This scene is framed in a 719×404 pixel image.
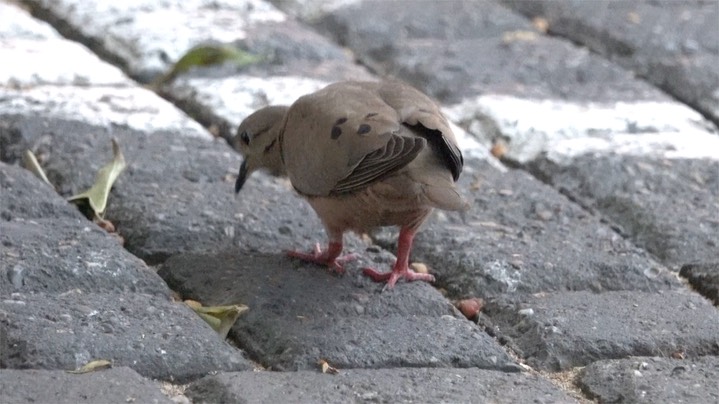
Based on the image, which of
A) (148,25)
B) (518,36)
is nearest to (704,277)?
(518,36)

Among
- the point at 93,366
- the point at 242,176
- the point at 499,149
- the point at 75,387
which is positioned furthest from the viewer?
the point at 499,149

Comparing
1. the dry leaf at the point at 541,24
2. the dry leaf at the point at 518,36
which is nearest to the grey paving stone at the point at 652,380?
the dry leaf at the point at 518,36

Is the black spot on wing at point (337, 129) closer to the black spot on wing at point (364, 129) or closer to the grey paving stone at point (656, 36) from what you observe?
the black spot on wing at point (364, 129)

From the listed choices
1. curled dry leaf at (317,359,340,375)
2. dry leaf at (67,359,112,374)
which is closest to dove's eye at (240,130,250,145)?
curled dry leaf at (317,359,340,375)

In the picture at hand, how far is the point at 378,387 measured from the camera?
2.95 m

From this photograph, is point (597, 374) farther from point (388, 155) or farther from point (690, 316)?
point (388, 155)

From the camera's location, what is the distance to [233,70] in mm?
5156

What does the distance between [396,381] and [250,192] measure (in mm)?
1379

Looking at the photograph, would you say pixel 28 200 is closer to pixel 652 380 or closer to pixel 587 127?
pixel 652 380

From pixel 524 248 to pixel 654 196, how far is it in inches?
25.6

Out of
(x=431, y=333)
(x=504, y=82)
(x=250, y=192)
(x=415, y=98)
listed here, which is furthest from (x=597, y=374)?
(x=504, y=82)

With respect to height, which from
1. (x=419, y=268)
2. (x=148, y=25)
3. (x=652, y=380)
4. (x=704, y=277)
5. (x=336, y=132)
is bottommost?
(x=148, y=25)

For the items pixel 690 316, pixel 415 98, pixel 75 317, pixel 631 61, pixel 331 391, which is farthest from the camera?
pixel 631 61

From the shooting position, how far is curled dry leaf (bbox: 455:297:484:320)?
Result: 3.52m
